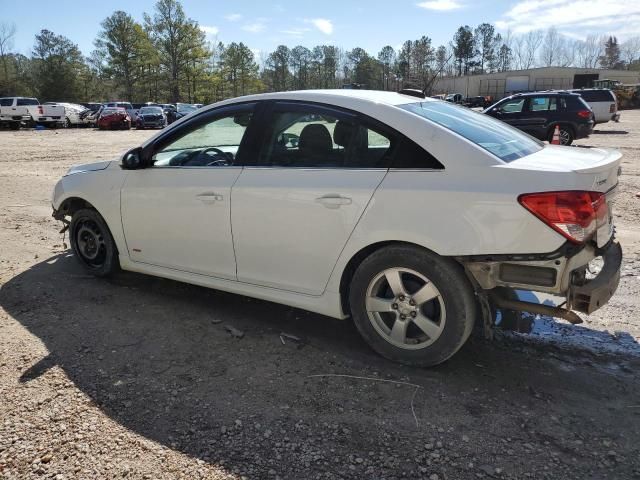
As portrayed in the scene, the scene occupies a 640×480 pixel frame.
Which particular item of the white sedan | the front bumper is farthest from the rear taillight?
the front bumper

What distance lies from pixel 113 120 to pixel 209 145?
3415cm

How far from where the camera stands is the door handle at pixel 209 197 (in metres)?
3.79

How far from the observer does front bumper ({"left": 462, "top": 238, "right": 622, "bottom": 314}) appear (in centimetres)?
277

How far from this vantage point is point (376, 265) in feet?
10.5

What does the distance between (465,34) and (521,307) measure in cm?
12459

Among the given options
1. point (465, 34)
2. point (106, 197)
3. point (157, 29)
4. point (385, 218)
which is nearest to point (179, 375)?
point (385, 218)

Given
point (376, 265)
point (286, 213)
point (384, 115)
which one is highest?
point (384, 115)

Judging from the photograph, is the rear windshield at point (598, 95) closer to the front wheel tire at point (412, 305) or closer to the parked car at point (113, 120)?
the front wheel tire at point (412, 305)

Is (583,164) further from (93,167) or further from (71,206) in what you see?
(71,206)

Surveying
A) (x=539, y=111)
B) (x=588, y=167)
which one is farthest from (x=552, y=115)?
(x=588, y=167)

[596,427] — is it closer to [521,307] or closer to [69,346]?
[521,307]

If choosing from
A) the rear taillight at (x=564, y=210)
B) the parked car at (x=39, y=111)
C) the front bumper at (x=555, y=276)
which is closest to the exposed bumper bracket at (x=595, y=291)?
the front bumper at (x=555, y=276)

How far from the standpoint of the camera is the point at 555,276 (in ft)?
9.10

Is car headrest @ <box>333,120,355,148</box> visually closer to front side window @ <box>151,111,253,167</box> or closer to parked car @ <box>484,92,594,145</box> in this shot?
front side window @ <box>151,111,253,167</box>
